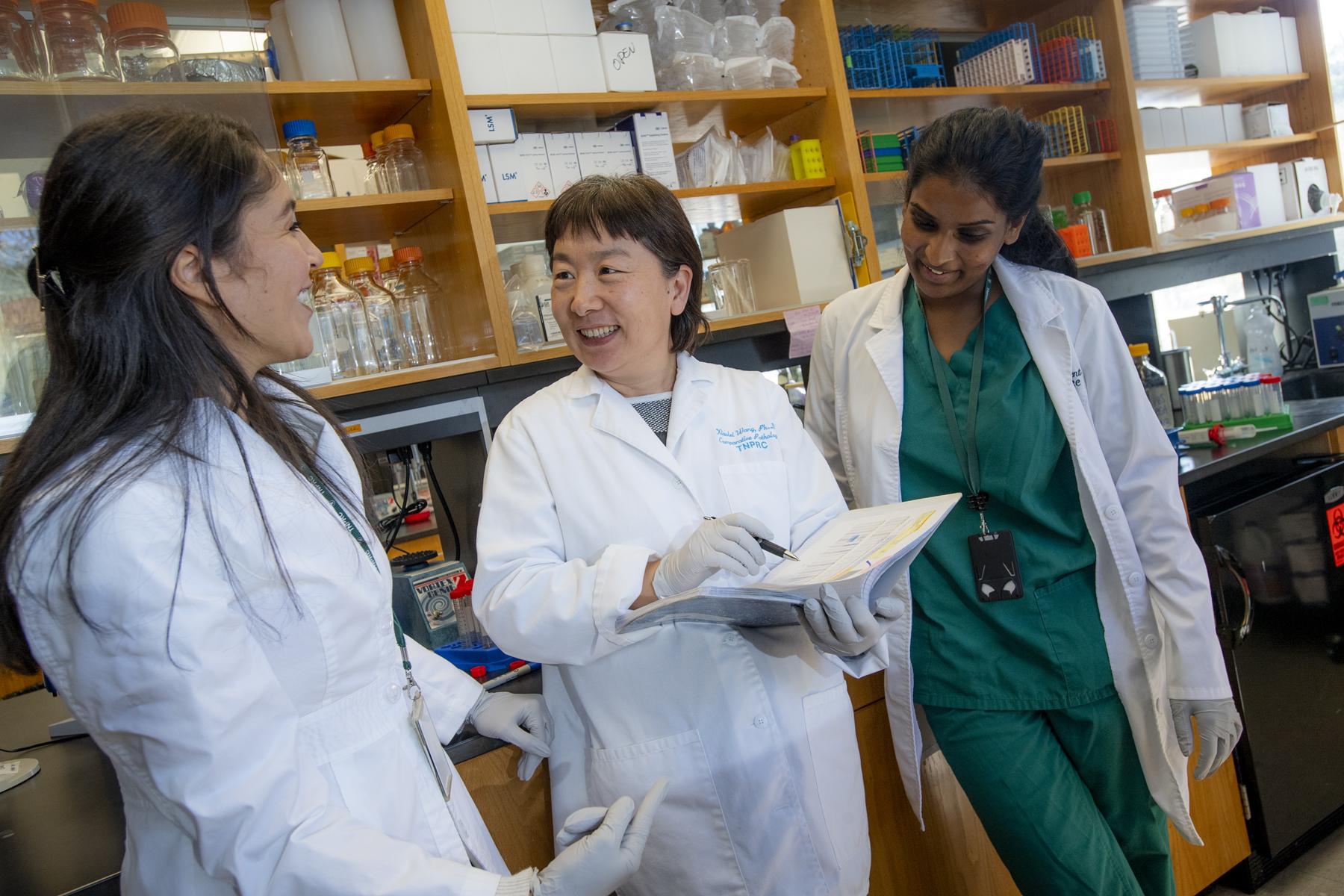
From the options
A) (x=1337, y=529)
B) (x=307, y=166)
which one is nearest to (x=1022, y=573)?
(x=1337, y=529)

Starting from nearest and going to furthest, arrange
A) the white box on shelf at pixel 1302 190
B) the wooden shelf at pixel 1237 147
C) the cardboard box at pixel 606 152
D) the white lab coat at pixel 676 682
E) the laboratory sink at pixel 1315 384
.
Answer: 1. the white lab coat at pixel 676 682
2. the cardboard box at pixel 606 152
3. the laboratory sink at pixel 1315 384
4. the wooden shelf at pixel 1237 147
5. the white box on shelf at pixel 1302 190

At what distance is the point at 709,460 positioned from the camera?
1.44m

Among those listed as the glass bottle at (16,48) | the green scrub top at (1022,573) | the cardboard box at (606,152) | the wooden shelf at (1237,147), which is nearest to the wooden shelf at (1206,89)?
the wooden shelf at (1237,147)

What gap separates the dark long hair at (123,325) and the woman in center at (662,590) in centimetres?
46

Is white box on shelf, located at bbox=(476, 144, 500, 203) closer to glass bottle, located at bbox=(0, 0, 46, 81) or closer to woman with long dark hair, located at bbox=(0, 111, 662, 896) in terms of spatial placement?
glass bottle, located at bbox=(0, 0, 46, 81)

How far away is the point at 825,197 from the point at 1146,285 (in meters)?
1.25

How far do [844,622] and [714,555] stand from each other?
20 cm

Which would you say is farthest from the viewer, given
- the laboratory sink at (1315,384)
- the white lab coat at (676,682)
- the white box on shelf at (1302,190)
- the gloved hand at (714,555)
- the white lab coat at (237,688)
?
the white box on shelf at (1302,190)

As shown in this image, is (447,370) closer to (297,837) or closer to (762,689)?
(762,689)

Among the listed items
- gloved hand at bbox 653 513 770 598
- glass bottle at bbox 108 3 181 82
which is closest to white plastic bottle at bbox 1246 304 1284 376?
gloved hand at bbox 653 513 770 598

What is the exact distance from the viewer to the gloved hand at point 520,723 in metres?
1.35

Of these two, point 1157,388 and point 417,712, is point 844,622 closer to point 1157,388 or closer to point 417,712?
point 417,712

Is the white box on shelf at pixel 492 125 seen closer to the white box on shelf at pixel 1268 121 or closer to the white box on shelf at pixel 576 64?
the white box on shelf at pixel 576 64

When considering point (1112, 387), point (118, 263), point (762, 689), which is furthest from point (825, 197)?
point (118, 263)
